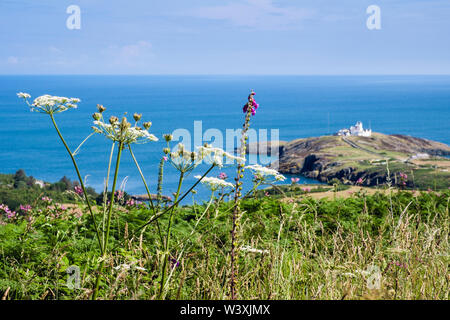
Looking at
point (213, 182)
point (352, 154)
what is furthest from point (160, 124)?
point (213, 182)

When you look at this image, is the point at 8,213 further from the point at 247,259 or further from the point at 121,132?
the point at 121,132

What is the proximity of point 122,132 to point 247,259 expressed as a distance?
1771 millimetres

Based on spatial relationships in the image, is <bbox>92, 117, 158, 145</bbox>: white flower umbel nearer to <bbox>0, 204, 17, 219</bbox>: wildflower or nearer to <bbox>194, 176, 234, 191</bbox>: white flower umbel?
<bbox>194, 176, 234, 191</bbox>: white flower umbel

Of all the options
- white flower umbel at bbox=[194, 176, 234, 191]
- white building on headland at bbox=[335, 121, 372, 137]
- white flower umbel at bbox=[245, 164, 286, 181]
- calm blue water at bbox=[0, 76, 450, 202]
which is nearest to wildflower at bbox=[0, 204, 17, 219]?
white flower umbel at bbox=[194, 176, 234, 191]

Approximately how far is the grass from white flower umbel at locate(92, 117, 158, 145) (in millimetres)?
456

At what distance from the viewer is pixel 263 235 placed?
13.9 ft

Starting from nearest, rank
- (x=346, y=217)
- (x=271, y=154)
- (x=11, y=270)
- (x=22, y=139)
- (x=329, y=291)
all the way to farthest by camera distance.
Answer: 1. (x=329, y=291)
2. (x=11, y=270)
3. (x=346, y=217)
4. (x=271, y=154)
5. (x=22, y=139)

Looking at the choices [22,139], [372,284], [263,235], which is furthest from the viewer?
[22,139]

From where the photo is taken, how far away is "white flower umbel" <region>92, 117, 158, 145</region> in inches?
77.9

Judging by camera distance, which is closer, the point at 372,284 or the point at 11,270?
the point at 372,284

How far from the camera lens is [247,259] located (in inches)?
133

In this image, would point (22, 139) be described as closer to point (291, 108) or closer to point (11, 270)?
point (291, 108)
